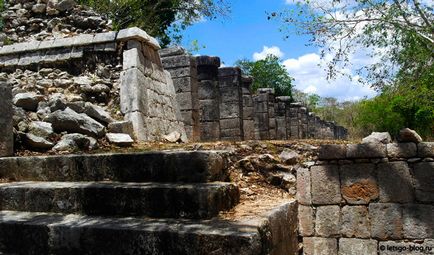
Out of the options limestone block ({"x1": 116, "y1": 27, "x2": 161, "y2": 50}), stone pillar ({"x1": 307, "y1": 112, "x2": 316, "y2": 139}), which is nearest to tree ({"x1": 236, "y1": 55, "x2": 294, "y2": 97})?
stone pillar ({"x1": 307, "y1": 112, "x2": 316, "y2": 139})

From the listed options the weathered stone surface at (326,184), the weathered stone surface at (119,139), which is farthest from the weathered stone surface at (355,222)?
the weathered stone surface at (119,139)

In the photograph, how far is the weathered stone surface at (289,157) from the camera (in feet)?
15.8

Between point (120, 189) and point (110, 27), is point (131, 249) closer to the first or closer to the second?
point (120, 189)

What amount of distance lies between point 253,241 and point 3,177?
10.2 ft

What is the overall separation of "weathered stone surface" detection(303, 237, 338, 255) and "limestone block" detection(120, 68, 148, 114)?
356 centimetres

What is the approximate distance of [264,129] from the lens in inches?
655

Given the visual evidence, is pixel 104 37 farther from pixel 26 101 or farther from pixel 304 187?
pixel 304 187

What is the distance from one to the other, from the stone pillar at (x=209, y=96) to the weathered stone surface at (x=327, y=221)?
19.2ft

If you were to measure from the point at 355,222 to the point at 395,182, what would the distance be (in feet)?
2.19

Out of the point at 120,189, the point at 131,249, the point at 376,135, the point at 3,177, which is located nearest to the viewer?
the point at 131,249

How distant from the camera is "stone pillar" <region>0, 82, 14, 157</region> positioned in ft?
15.0

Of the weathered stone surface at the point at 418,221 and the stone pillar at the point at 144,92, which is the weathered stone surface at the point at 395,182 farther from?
the stone pillar at the point at 144,92

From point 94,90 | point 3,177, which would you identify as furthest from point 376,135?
point 94,90

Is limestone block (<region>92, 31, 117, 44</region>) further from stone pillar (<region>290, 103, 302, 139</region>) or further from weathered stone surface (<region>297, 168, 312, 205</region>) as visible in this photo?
stone pillar (<region>290, 103, 302, 139</region>)
